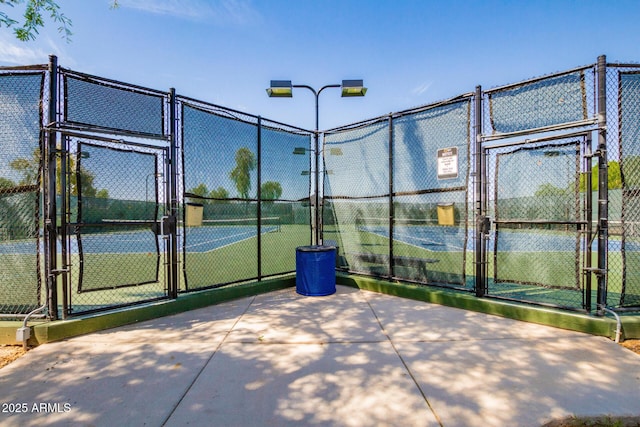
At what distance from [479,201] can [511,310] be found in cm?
169

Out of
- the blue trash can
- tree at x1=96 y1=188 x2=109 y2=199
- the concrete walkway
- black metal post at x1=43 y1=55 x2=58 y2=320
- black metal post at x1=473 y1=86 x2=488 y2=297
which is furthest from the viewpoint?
the blue trash can

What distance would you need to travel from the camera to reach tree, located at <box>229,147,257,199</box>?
→ 5.81 meters

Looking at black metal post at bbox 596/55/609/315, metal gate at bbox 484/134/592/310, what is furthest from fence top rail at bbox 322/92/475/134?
black metal post at bbox 596/55/609/315

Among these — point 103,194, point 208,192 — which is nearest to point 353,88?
point 208,192

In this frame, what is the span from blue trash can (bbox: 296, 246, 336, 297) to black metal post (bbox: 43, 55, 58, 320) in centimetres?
362

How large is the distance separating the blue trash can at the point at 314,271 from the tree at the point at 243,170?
5.29 ft

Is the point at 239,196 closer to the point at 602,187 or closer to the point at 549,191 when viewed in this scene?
the point at 549,191

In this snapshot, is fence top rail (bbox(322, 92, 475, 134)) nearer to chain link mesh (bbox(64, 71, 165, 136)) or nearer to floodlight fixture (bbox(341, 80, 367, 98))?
floodlight fixture (bbox(341, 80, 367, 98))

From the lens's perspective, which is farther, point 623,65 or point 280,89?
point 280,89

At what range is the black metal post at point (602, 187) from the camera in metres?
Result: 3.88

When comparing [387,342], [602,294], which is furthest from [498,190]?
[387,342]

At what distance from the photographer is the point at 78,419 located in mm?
2293

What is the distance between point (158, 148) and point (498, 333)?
5.60 metres

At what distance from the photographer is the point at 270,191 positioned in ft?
21.0
